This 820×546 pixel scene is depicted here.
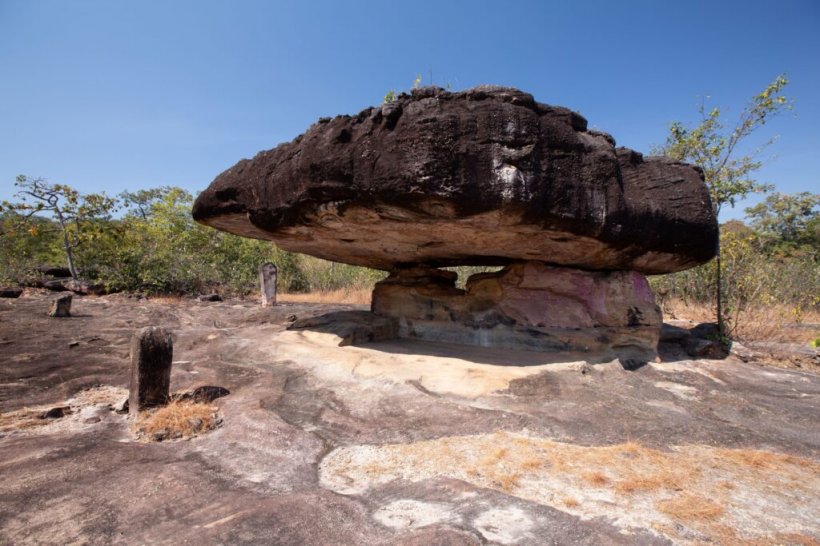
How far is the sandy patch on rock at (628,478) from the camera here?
6.92 feet

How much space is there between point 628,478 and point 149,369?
12.8 ft

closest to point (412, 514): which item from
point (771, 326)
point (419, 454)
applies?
point (419, 454)

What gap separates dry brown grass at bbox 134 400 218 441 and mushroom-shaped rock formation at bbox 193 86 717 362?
250 cm

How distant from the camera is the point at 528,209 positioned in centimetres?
419

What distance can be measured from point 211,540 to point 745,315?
8.80 metres

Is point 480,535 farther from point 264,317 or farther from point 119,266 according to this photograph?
point 119,266

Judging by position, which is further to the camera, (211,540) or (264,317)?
(264,317)

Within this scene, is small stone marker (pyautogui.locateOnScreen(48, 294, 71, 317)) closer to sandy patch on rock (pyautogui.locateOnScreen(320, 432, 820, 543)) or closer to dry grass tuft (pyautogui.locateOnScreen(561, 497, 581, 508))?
sandy patch on rock (pyautogui.locateOnScreen(320, 432, 820, 543))

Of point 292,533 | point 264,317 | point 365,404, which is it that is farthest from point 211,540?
point 264,317

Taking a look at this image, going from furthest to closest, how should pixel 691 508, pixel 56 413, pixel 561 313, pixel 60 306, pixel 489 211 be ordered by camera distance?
pixel 60 306, pixel 561 313, pixel 489 211, pixel 56 413, pixel 691 508

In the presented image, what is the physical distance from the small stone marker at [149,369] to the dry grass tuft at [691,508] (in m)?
3.94

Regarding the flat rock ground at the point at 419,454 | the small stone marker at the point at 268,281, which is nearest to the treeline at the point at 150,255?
the small stone marker at the point at 268,281

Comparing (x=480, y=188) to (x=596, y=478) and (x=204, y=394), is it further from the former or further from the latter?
(x=204, y=394)

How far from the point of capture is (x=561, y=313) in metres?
5.77
